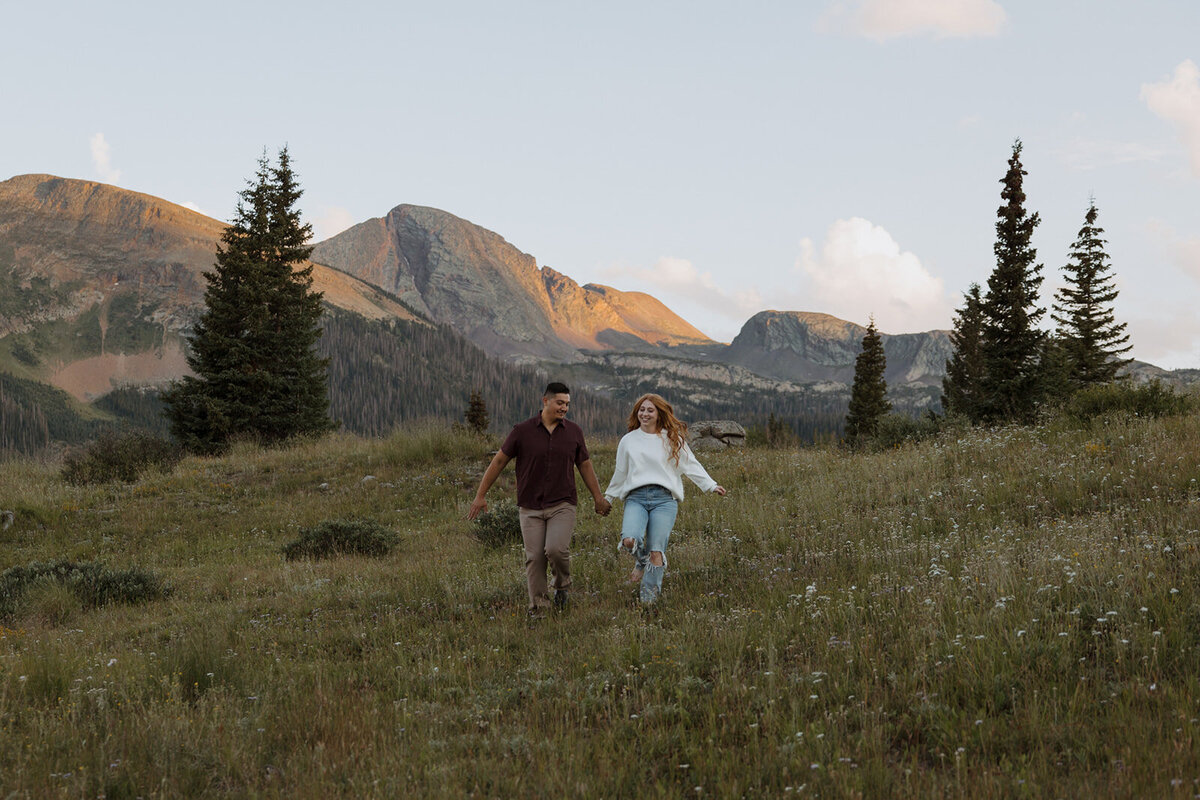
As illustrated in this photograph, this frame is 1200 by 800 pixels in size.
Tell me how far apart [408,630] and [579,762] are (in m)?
3.61

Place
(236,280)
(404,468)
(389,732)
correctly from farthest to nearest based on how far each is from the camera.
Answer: (236,280), (404,468), (389,732)

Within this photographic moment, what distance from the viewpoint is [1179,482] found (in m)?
8.52

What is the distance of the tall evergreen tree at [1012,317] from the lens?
32875 millimetres

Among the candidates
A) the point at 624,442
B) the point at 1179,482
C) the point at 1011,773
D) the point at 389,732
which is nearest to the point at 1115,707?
the point at 1011,773

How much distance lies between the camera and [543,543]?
7453 mm

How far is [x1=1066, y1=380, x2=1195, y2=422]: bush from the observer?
43.1 feet

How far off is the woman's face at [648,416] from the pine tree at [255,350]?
67.5ft

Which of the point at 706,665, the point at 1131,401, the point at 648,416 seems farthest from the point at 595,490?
the point at 1131,401

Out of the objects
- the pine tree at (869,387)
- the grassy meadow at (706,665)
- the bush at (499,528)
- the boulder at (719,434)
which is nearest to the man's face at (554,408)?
the grassy meadow at (706,665)

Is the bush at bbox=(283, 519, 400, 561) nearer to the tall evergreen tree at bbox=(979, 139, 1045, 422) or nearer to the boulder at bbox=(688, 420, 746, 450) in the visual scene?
the boulder at bbox=(688, 420, 746, 450)

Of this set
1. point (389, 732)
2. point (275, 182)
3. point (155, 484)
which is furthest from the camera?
point (275, 182)

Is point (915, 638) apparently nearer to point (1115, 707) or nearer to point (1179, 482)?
point (1115, 707)

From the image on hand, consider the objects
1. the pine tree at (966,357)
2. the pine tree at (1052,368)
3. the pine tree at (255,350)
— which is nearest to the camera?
the pine tree at (255,350)

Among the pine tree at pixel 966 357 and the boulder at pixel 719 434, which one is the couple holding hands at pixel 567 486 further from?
the pine tree at pixel 966 357
